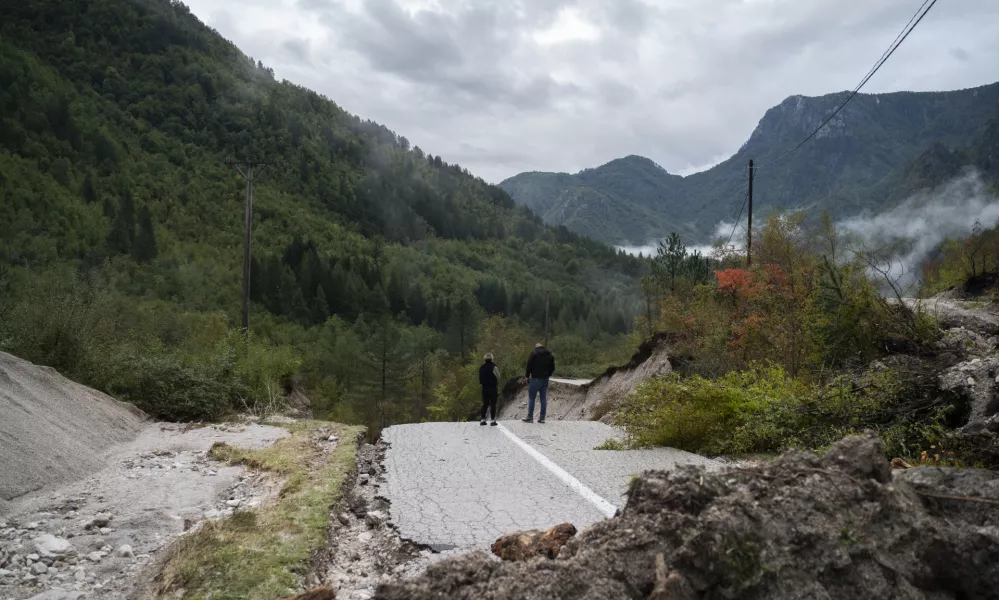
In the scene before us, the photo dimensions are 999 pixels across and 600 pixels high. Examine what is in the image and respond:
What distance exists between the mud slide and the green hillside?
37.7ft

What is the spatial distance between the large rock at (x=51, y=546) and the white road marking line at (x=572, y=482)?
4.31 meters

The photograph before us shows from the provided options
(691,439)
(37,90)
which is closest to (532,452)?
(691,439)

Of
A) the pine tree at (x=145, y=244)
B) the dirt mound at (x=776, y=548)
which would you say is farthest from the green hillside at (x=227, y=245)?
the dirt mound at (x=776, y=548)

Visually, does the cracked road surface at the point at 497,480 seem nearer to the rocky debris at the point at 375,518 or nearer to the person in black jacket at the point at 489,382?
the rocky debris at the point at 375,518

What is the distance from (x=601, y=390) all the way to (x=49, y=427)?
22.4 m

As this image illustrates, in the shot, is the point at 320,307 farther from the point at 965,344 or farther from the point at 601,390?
the point at 965,344

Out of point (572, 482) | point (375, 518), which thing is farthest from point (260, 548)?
point (572, 482)

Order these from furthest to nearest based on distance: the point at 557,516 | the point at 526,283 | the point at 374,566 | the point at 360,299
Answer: the point at 526,283, the point at 360,299, the point at 557,516, the point at 374,566

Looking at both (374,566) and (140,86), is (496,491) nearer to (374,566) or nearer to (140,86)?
(374,566)

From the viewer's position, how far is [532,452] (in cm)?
936

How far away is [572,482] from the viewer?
7.07 meters

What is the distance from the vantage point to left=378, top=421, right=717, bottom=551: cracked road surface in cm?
548

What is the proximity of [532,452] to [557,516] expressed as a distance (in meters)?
3.75

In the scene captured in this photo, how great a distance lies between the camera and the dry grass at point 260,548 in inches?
157
